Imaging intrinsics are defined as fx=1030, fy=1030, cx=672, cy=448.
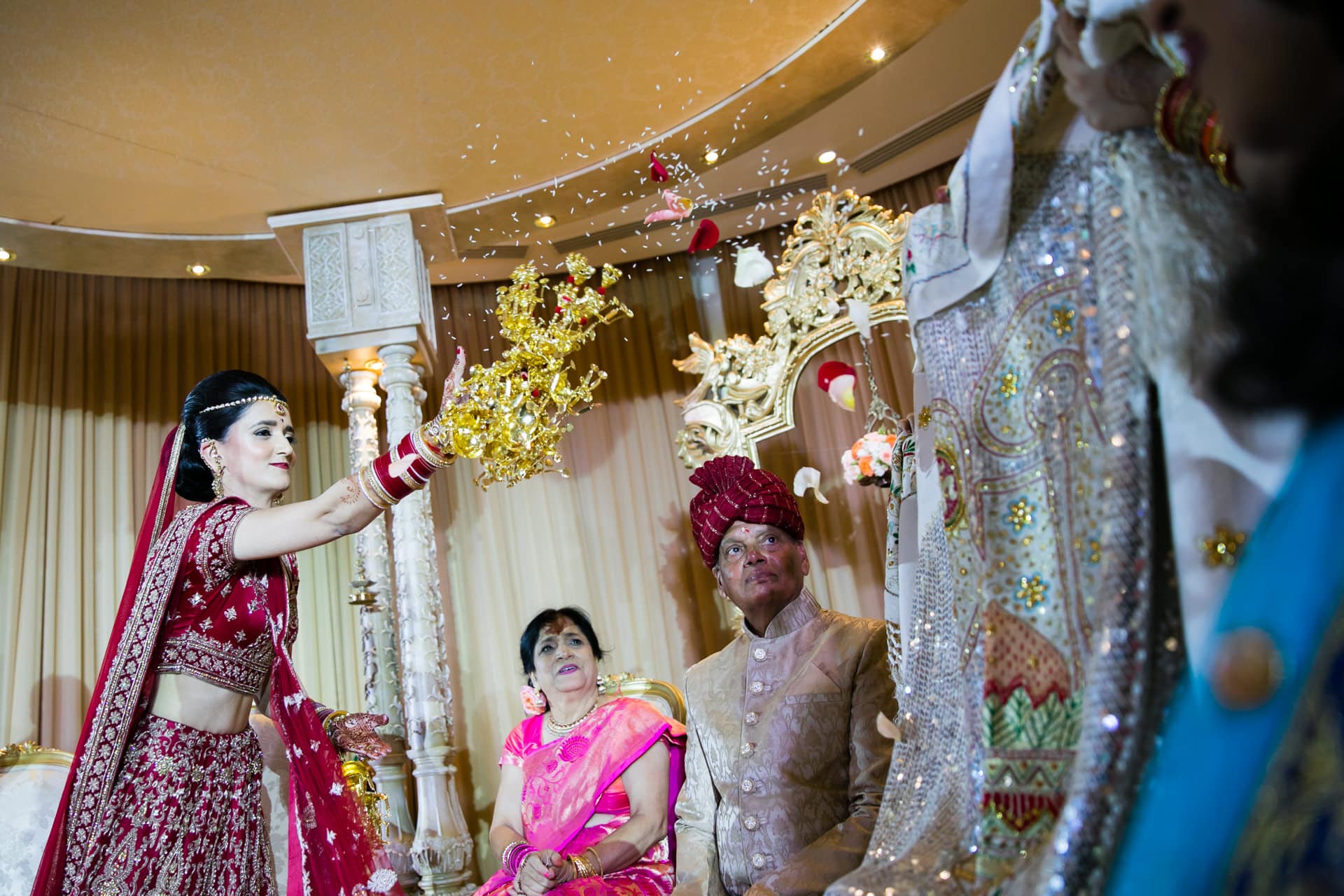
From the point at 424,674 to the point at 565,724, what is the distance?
1020 millimetres

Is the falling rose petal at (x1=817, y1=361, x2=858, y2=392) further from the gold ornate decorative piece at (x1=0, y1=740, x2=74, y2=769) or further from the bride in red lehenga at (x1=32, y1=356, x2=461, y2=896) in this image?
the gold ornate decorative piece at (x1=0, y1=740, x2=74, y2=769)

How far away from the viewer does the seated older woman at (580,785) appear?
2.39 m

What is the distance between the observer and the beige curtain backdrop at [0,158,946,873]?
12.7 ft

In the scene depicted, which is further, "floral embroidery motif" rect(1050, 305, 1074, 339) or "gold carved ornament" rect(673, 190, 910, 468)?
"gold carved ornament" rect(673, 190, 910, 468)

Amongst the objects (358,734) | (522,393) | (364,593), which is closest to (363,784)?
(358,734)

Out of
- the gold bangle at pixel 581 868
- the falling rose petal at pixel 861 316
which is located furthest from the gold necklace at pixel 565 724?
the falling rose petal at pixel 861 316

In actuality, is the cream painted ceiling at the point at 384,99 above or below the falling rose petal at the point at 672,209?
above

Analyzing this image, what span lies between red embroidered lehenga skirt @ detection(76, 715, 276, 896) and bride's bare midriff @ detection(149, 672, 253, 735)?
2 cm

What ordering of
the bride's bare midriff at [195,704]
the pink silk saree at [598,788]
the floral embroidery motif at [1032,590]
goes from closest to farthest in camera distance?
the floral embroidery motif at [1032,590] < the bride's bare midriff at [195,704] < the pink silk saree at [598,788]

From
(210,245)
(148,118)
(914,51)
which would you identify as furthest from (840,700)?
(210,245)

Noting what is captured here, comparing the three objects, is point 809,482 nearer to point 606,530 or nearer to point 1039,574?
point 606,530

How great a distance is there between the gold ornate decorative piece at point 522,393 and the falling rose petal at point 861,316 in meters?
1.61

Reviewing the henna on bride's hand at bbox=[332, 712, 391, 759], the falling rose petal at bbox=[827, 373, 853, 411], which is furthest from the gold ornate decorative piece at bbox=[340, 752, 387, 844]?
the falling rose petal at bbox=[827, 373, 853, 411]

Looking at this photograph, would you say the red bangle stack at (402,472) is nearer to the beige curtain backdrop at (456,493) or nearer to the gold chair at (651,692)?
the gold chair at (651,692)
